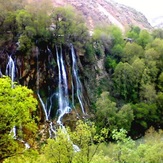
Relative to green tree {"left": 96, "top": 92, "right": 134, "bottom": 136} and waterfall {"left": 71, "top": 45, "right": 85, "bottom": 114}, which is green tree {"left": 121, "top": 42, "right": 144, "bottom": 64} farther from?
green tree {"left": 96, "top": 92, "right": 134, "bottom": 136}

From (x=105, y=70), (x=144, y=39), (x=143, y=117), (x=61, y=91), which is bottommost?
A: (x=143, y=117)

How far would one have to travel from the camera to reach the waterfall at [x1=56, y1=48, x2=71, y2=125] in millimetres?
43691

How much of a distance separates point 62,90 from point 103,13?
49994mm

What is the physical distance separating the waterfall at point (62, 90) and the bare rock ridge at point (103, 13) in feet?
111

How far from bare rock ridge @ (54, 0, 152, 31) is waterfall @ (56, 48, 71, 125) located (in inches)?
1329

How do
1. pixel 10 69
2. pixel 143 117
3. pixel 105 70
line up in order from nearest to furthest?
1. pixel 10 69
2. pixel 143 117
3. pixel 105 70

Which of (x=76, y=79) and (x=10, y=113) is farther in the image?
(x=76, y=79)

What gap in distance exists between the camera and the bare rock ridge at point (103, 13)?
273 ft

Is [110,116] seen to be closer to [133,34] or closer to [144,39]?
[144,39]

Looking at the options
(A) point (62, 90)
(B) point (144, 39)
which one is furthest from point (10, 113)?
(B) point (144, 39)

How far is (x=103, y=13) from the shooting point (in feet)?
296

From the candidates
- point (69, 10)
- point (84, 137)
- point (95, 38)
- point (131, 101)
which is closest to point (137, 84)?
point (131, 101)

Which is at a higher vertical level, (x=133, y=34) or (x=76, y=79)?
(x=133, y=34)

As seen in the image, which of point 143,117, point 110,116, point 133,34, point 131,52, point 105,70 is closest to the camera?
point 110,116
